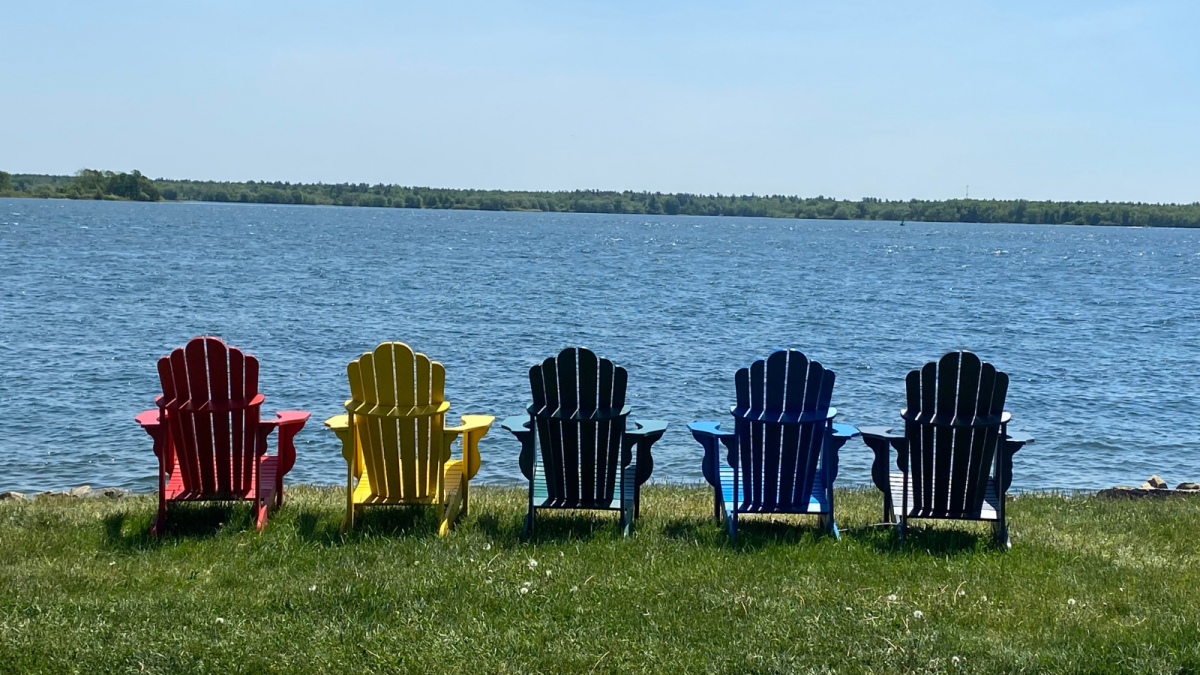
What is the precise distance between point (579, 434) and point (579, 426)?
0.18 feet

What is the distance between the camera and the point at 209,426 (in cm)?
679

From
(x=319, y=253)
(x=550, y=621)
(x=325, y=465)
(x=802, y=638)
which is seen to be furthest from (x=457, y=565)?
(x=319, y=253)

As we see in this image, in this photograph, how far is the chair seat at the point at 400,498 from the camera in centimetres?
686

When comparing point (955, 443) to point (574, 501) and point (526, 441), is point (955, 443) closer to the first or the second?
point (574, 501)

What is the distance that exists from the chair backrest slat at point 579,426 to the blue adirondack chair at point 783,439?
0.75 meters

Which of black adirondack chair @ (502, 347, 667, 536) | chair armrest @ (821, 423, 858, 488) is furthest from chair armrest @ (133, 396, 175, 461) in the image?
chair armrest @ (821, 423, 858, 488)

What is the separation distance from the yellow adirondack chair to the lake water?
571 cm

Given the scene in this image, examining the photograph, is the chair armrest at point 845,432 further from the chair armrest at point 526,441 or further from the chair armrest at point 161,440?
the chair armrest at point 161,440

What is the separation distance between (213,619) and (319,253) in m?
62.9

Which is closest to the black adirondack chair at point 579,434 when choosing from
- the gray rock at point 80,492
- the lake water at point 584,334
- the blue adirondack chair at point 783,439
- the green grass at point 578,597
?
the green grass at point 578,597

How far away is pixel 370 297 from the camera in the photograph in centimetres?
3816

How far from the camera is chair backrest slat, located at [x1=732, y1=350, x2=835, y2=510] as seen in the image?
22.0 ft

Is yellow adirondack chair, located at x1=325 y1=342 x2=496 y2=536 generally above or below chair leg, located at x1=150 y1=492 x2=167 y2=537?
above

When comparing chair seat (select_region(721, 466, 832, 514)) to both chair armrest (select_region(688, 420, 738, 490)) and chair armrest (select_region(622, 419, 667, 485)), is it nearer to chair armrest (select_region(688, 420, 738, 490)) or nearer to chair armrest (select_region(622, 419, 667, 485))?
chair armrest (select_region(688, 420, 738, 490))
